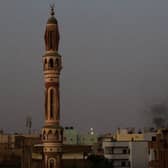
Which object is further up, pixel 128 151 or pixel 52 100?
pixel 52 100

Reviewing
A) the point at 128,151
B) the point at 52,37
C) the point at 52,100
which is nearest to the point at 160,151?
the point at 52,100

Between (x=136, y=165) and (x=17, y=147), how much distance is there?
79.1 feet

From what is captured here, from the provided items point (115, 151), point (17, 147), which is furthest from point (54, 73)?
point (17, 147)

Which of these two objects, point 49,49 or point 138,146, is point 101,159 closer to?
point 138,146

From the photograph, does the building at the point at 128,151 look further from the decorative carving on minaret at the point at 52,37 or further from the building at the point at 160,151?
the decorative carving on minaret at the point at 52,37

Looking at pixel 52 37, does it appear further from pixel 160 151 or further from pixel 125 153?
pixel 125 153

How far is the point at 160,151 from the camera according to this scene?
43.2 meters

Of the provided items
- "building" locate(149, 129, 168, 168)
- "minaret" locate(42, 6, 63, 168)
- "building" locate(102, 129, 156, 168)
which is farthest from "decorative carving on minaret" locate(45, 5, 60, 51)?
"building" locate(102, 129, 156, 168)

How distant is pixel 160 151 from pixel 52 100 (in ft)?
31.4

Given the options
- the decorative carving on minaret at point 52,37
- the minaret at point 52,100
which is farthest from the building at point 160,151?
the decorative carving on minaret at point 52,37

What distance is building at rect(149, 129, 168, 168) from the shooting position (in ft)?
137

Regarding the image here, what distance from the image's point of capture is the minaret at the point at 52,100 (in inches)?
1592

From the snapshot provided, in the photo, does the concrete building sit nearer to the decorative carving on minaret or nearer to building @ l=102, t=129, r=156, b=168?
building @ l=102, t=129, r=156, b=168

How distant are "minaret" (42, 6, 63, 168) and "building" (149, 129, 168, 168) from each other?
26.1ft
